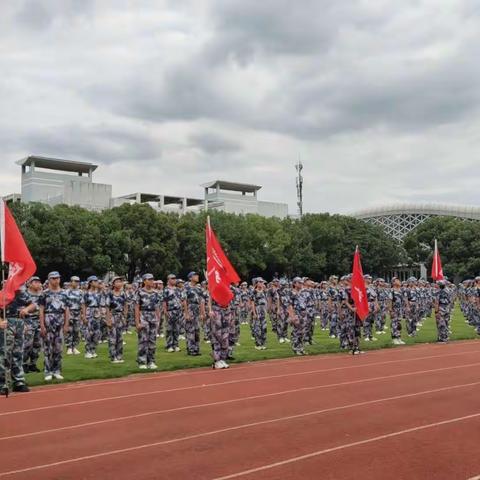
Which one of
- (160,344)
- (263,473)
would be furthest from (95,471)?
(160,344)

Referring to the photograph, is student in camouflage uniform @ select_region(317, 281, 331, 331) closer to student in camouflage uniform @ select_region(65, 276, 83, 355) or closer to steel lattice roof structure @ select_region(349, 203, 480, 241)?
student in camouflage uniform @ select_region(65, 276, 83, 355)

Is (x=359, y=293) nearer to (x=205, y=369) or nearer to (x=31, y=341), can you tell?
(x=205, y=369)

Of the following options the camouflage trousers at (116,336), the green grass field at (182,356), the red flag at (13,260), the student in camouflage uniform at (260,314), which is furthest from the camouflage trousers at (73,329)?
the red flag at (13,260)

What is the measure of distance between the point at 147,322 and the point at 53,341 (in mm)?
1907

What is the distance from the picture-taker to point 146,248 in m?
41.1

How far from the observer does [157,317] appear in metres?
12.6

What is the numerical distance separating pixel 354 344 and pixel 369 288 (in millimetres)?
2782

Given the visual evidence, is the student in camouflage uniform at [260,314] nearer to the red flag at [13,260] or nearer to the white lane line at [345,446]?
the red flag at [13,260]

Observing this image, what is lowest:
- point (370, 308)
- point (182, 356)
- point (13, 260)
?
point (182, 356)

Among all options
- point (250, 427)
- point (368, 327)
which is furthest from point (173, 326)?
point (250, 427)

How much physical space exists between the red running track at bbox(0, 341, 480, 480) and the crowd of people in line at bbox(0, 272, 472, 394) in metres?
0.94

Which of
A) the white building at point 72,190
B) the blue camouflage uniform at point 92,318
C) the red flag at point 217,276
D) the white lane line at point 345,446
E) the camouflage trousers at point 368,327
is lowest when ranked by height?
the white lane line at point 345,446

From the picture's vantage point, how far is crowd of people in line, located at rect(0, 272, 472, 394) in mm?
10859

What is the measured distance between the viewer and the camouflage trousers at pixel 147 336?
40.0ft
